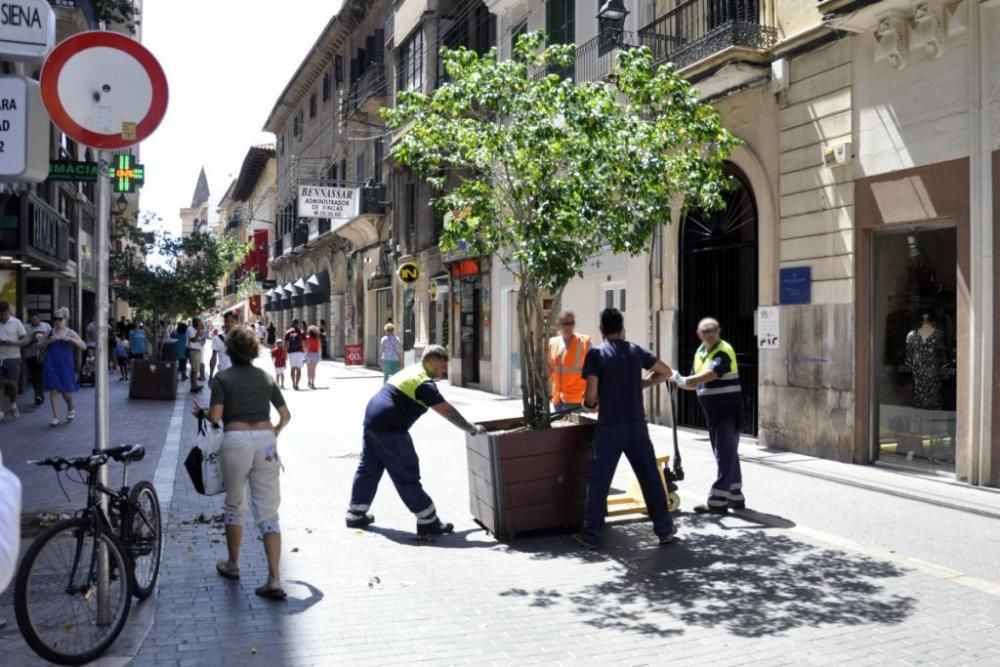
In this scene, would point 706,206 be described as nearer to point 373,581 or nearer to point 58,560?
point 373,581

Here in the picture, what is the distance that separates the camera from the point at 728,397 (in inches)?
310

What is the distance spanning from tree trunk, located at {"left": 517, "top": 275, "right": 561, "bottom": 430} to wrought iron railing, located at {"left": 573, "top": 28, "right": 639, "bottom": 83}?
7740 mm

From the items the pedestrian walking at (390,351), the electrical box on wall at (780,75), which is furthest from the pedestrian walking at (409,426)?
the pedestrian walking at (390,351)

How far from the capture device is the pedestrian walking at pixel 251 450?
216 inches

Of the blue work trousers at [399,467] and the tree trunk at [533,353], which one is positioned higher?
the tree trunk at [533,353]

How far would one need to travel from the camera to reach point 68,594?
14.5 feet

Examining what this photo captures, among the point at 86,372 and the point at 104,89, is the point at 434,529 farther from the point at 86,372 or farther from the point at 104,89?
the point at 86,372

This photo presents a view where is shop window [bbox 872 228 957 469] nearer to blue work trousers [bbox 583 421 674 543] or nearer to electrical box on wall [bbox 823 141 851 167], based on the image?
electrical box on wall [bbox 823 141 851 167]

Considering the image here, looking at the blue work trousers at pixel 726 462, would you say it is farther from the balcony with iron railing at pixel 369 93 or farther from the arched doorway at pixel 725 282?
the balcony with iron railing at pixel 369 93

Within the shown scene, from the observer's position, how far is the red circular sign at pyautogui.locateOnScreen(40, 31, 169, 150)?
14.5 feet

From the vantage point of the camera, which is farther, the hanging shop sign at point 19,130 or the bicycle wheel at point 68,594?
the hanging shop sign at point 19,130

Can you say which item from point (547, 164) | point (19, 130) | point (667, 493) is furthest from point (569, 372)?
point (19, 130)

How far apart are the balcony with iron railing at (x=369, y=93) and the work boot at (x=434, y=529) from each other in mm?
22539

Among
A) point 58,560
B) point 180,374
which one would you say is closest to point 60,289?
point 180,374
